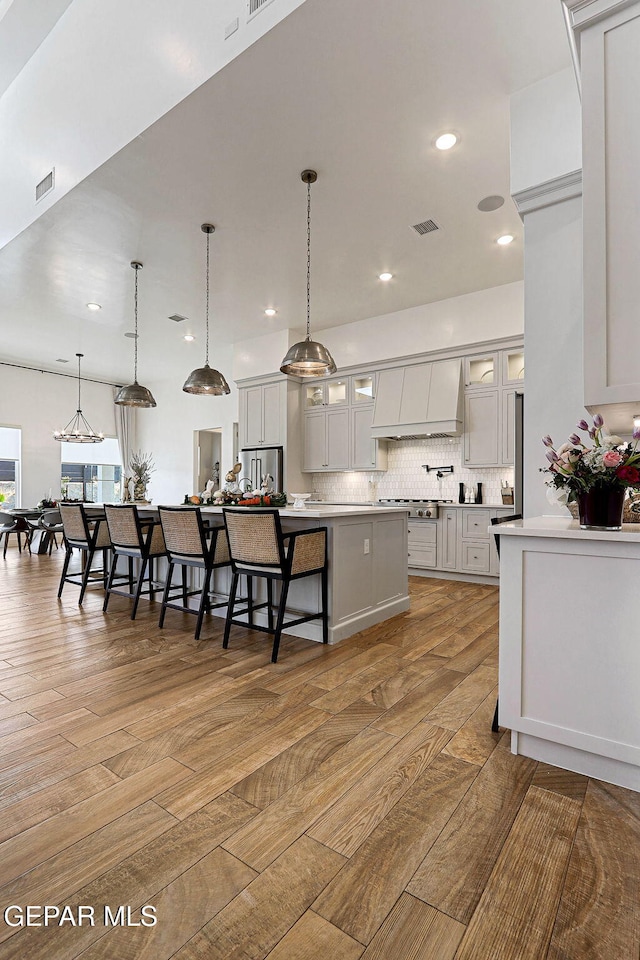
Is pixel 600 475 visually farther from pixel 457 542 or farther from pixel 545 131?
pixel 457 542

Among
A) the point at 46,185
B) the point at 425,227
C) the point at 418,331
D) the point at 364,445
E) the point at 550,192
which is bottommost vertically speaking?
the point at 364,445

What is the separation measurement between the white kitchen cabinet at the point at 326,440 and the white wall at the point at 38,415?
5.57m

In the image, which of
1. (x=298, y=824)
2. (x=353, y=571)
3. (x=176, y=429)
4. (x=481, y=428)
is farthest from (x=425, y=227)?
(x=176, y=429)

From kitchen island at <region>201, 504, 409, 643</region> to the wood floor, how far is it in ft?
2.35

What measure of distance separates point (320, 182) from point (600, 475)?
308 centimetres

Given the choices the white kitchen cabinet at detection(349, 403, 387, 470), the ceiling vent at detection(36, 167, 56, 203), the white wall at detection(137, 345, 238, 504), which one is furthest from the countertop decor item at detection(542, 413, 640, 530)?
the white wall at detection(137, 345, 238, 504)


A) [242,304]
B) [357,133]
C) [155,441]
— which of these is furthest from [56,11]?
[155,441]

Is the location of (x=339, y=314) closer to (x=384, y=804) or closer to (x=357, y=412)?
(x=357, y=412)

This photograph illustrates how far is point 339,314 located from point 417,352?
121cm

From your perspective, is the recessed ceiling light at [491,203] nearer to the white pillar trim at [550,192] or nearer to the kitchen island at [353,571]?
the white pillar trim at [550,192]

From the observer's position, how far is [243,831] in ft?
4.85

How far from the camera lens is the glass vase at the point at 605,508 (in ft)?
5.95

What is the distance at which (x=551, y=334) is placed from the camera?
8.80ft

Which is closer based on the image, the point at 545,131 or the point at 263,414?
the point at 545,131
